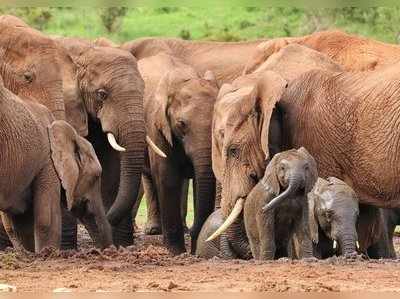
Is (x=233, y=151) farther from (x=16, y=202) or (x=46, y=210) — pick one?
(x=16, y=202)

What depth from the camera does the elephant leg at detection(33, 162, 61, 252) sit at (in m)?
6.70

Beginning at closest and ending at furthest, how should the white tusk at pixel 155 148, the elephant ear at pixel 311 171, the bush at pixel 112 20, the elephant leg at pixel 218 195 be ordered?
the elephant ear at pixel 311 171 < the elephant leg at pixel 218 195 < the white tusk at pixel 155 148 < the bush at pixel 112 20

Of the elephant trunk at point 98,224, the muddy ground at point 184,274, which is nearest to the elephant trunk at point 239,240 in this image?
the elephant trunk at point 98,224

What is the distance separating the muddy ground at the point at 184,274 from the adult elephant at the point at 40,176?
1.79 feet

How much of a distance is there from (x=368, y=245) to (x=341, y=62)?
256 centimetres

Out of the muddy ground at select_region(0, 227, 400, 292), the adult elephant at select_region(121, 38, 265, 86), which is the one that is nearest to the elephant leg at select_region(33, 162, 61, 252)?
the muddy ground at select_region(0, 227, 400, 292)

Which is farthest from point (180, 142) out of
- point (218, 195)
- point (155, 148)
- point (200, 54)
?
point (200, 54)

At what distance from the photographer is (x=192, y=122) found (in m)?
8.55

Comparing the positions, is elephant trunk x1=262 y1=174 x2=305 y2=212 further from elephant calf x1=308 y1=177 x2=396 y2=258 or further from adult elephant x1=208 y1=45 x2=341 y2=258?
adult elephant x1=208 y1=45 x2=341 y2=258

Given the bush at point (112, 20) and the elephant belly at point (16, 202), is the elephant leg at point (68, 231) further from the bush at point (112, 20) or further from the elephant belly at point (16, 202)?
the bush at point (112, 20)

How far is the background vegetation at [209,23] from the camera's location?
19.8m

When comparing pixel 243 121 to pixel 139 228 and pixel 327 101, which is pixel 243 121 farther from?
pixel 139 228

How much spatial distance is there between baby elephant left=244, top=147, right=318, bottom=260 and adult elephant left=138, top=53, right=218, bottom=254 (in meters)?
1.88

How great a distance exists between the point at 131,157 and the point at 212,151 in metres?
1.10
